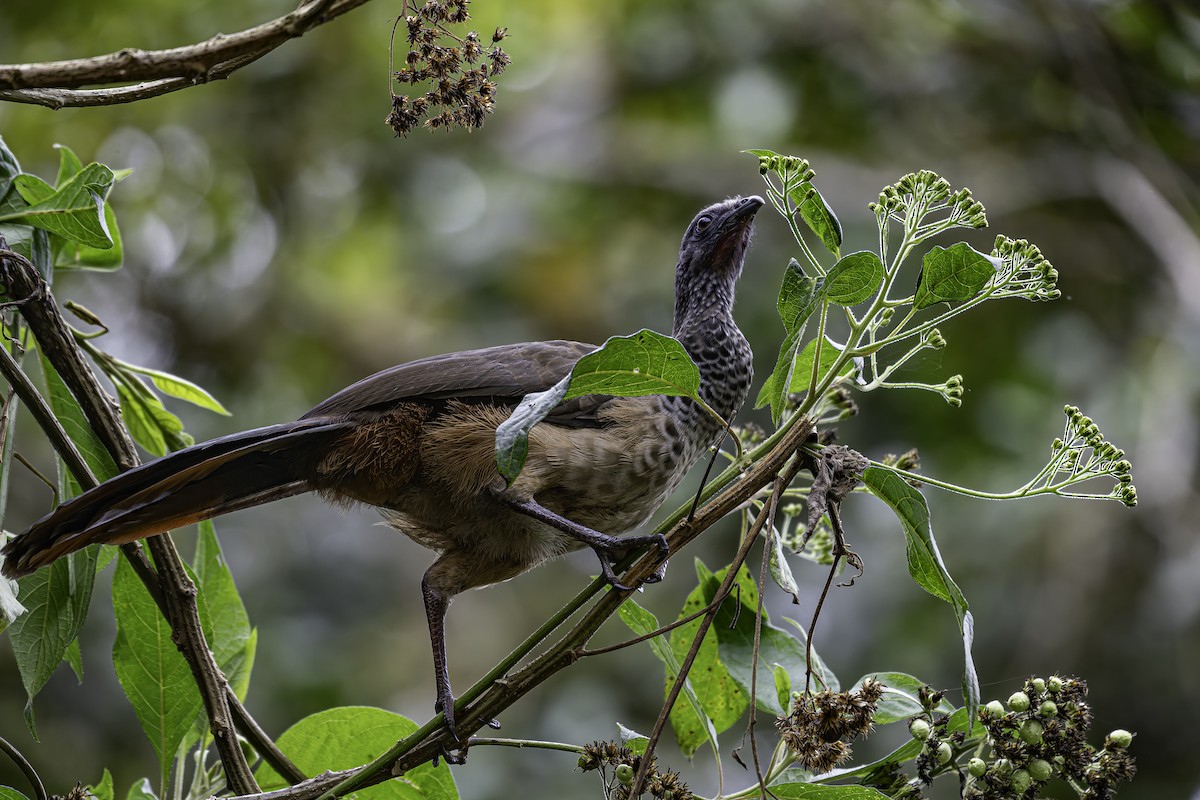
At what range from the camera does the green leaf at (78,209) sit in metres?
1.90

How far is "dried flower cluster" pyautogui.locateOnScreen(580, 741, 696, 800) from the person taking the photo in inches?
64.8

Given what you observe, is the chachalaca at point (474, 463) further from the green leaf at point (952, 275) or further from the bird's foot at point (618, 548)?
the green leaf at point (952, 275)

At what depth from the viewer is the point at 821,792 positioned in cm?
168

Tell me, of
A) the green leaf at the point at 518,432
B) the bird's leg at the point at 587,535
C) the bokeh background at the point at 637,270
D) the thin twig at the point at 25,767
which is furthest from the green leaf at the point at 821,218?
the bokeh background at the point at 637,270

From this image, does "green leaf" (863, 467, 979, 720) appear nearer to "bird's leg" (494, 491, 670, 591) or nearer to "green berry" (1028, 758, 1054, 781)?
"green berry" (1028, 758, 1054, 781)

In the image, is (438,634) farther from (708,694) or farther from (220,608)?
(708,694)

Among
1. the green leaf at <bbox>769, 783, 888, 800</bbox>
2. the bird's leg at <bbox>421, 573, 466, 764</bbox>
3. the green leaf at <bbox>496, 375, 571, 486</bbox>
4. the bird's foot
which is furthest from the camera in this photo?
the bird's leg at <bbox>421, 573, 466, 764</bbox>

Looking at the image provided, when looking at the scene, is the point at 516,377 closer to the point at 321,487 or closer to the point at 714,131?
A: the point at 321,487

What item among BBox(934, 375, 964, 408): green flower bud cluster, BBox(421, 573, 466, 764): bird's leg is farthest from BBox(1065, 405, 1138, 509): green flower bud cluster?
BBox(421, 573, 466, 764): bird's leg

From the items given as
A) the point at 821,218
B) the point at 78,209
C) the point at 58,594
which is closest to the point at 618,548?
the point at 821,218

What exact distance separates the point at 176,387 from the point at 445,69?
1.04 m

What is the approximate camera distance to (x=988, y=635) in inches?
216

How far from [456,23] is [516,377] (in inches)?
39.0

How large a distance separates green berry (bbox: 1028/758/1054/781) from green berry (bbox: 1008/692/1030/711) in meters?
0.07
